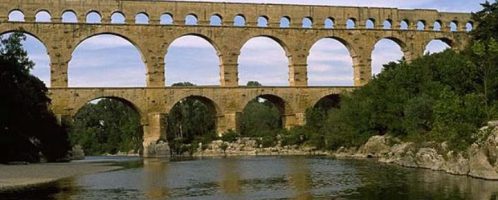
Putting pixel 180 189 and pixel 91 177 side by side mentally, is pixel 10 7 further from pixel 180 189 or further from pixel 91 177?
pixel 180 189

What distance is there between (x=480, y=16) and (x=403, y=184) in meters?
23.5

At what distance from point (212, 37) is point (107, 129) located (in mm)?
34214

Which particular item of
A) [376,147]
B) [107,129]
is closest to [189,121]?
[107,129]

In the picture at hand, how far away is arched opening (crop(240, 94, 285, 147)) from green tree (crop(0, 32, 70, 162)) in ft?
55.1

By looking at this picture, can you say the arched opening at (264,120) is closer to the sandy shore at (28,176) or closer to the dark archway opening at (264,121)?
the dark archway opening at (264,121)

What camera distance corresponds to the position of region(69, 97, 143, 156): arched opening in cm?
7238


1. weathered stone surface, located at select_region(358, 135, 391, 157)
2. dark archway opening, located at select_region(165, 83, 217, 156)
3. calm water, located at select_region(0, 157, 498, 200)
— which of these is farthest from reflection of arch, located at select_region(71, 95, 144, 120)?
calm water, located at select_region(0, 157, 498, 200)

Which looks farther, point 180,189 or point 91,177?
point 91,177

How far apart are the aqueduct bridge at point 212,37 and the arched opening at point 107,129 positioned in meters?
16.0

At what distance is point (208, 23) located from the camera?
54.3 metres

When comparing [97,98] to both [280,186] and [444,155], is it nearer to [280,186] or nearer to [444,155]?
[444,155]

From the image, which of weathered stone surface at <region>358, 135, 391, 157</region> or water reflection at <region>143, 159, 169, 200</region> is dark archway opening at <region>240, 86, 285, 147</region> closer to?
weathered stone surface at <region>358, 135, 391, 157</region>

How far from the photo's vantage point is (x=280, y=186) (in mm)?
21938

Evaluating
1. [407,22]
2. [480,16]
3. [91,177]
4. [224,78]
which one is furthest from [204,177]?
[407,22]
